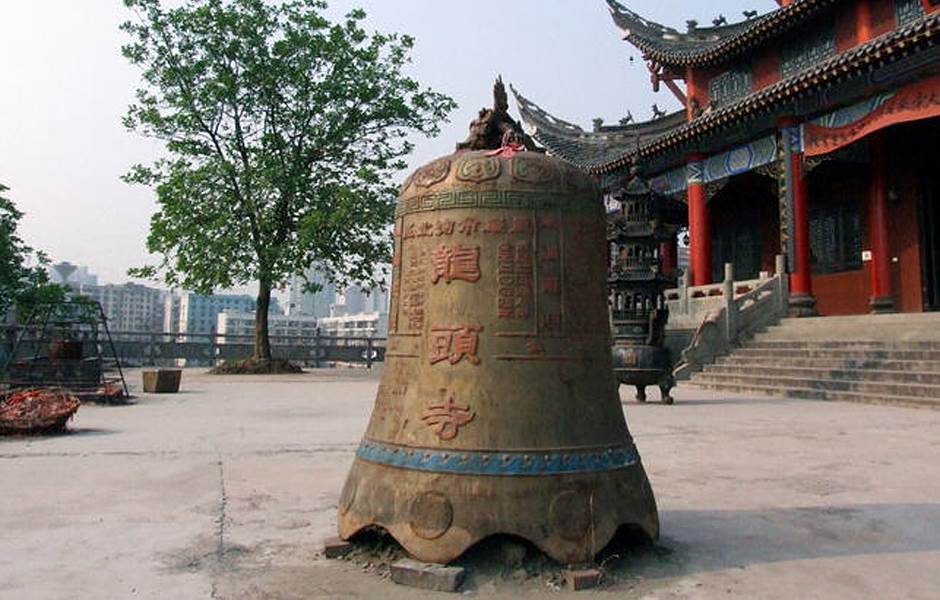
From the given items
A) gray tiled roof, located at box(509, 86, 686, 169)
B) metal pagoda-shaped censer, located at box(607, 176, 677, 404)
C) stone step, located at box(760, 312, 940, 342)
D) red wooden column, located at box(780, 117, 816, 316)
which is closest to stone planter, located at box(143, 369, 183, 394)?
metal pagoda-shaped censer, located at box(607, 176, 677, 404)

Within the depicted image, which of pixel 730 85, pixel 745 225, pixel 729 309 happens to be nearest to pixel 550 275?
pixel 729 309

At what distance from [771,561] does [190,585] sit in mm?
2399

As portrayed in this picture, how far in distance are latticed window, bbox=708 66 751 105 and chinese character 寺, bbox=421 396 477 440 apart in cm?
1905

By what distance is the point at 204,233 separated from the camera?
17656mm

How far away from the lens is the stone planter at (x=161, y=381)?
12.7 m

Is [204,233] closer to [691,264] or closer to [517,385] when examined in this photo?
[691,264]

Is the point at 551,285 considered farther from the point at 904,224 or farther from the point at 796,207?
the point at 904,224

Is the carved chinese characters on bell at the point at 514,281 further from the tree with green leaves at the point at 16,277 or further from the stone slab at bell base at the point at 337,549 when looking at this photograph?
the tree with green leaves at the point at 16,277

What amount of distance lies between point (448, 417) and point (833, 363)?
35.7 ft

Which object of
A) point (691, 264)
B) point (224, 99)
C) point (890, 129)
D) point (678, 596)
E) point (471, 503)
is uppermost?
point (224, 99)

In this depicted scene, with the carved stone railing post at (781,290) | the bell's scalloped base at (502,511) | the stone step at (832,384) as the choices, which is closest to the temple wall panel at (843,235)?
the carved stone railing post at (781,290)

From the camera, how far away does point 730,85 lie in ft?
66.7

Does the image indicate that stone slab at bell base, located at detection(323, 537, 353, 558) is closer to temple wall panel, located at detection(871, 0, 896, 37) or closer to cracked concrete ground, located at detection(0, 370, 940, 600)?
cracked concrete ground, located at detection(0, 370, 940, 600)

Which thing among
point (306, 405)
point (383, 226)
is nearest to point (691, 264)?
point (383, 226)
